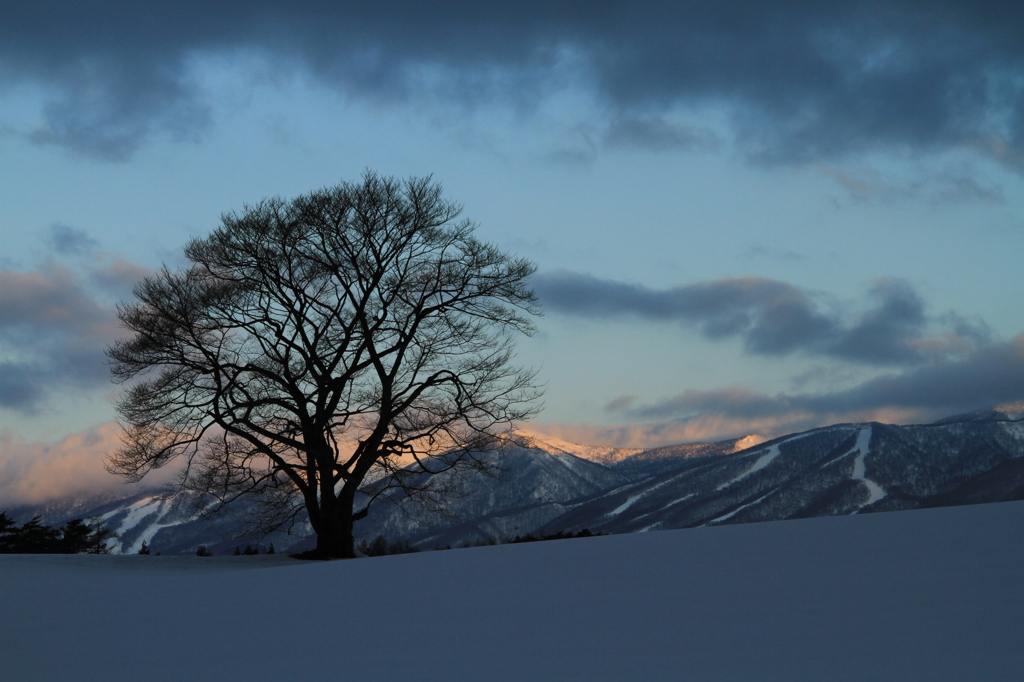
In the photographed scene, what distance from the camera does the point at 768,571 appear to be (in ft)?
14.6

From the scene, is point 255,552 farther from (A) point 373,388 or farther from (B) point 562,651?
(B) point 562,651

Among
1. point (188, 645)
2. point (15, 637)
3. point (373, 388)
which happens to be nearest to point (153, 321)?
point (373, 388)

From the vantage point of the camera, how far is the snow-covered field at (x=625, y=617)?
9.61ft

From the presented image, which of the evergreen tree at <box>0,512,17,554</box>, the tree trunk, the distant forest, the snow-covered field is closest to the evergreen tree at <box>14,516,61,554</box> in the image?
the distant forest

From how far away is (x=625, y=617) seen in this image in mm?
3727

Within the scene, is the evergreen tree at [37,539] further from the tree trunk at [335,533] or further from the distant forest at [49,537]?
the tree trunk at [335,533]

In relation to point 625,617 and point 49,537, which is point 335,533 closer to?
point 625,617

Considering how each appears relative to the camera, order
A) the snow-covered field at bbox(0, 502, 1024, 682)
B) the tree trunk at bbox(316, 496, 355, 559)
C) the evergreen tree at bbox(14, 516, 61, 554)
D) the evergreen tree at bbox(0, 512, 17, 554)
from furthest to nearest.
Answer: the evergreen tree at bbox(0, 512, 17, 554) < the evergreen tree at bbox(14, 516, 61, 554) < the tree trunk at bbox(316, 496, 355, 559) < the snow-covered field at bbox(0, 502, 1024, 682)

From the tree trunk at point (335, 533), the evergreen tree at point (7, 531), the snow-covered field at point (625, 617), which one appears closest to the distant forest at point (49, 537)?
the evergreen tree at point (7, 531)

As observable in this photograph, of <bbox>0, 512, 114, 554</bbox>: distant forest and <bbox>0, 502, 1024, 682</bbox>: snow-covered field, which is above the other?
<bbox>0, 512, 114, 554</bbox>: distant forest

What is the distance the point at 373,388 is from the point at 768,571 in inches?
506

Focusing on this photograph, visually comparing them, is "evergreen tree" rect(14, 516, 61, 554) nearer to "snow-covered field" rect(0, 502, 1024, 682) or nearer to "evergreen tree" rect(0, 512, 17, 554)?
"evergreen tree" rect(0, 512, 17, 554)

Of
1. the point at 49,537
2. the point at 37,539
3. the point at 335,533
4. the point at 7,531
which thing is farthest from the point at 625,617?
the point at 7,531

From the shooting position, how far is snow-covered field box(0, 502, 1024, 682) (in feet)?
9.61
